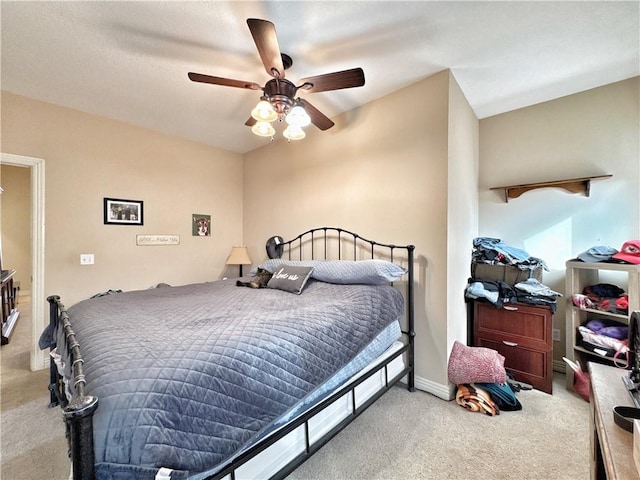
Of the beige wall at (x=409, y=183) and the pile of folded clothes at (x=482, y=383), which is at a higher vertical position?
the beige wall at (x=409, y=183)

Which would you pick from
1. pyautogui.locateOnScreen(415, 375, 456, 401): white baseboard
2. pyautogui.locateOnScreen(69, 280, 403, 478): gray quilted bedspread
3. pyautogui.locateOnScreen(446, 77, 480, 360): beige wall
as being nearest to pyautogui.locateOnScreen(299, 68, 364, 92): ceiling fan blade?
pyautogui.locateOnScreen(446, 77, 480, 360): beige wall

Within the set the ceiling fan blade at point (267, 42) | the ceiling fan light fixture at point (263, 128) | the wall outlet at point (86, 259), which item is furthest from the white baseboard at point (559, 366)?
the wall outlet at point (86, 259)

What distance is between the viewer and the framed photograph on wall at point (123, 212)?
300cm

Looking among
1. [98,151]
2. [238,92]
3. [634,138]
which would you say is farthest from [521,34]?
[98,151]

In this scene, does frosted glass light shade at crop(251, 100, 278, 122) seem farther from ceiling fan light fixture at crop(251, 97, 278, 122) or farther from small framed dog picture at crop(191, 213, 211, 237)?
small framed dog picture at crop(191, 213, 211, 237)

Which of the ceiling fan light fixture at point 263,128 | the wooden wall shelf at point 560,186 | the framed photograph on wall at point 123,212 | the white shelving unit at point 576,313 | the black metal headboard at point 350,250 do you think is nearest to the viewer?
the ceiling fan light fixture at point 263,128

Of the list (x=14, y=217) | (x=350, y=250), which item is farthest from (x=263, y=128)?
(x=14, y=217)

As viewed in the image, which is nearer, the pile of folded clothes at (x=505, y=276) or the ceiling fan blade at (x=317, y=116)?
the ceiling fan blade at (x=317, y=116)

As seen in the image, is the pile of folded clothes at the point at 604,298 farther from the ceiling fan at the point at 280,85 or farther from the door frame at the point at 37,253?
the door frame at the point at 37,253

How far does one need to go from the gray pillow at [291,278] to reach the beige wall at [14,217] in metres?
6.54

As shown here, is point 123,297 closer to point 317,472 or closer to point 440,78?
point 317,472

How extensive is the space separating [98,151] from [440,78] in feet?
11.7

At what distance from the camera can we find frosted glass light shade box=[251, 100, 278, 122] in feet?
5.83

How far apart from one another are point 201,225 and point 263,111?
2428 mm
